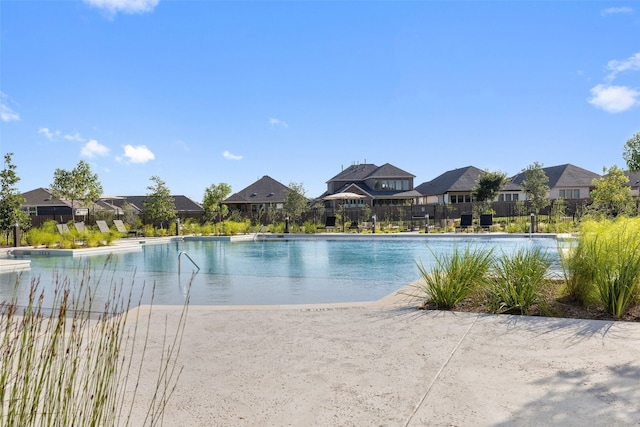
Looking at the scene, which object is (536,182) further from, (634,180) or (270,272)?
(270,272)

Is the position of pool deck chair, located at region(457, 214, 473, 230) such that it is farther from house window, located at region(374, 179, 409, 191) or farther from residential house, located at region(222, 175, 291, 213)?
residential house, located at region(222, 175, 291, 213)

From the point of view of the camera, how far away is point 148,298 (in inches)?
292

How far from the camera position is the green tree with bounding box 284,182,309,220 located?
26.6 metres

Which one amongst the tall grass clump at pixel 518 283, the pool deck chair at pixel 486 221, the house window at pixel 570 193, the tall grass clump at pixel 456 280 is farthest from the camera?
the house window at pixel 570 193

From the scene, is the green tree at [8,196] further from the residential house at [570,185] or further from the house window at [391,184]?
the residential house at [570,185]

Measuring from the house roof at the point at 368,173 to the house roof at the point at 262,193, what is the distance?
5.62 metres

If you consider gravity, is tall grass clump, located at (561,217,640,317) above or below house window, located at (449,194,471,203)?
below

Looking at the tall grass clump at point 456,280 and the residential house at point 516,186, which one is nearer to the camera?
the tall grass clump at point 456,280

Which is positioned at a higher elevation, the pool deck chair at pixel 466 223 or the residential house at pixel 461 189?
the residential house at pixel 461 189

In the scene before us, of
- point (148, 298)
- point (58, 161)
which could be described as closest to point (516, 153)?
point (58, 161)

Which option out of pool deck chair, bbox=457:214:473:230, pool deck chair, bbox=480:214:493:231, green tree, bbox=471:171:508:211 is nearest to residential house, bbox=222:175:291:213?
green tree, bbox=471:171:508:211

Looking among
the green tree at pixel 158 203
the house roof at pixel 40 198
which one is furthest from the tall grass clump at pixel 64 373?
the house roof at pixel 40 198

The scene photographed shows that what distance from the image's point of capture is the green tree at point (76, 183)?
24.2 m

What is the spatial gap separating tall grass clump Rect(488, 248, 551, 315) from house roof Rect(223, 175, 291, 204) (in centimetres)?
3667
